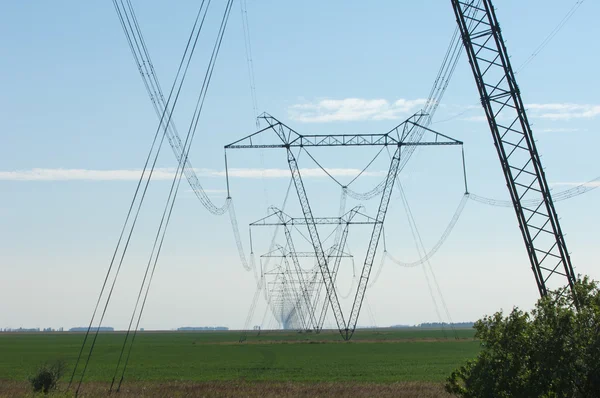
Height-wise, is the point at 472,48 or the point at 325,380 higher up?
the point at 472,48

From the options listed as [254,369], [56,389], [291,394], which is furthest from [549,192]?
[254,369]

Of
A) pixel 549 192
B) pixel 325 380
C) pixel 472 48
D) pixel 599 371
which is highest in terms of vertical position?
pixel 472 48

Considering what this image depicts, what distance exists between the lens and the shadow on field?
4250cm

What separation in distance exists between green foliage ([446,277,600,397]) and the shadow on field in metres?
13.7

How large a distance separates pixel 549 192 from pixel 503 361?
13.3 m

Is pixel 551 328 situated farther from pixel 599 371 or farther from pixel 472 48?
pixel 472 48

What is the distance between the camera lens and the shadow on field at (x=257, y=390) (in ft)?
139

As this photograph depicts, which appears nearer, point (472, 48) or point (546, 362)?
point (546, 362)

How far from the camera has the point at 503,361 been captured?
28203 millimetres

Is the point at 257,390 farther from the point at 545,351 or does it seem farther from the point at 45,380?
the point at 545,351

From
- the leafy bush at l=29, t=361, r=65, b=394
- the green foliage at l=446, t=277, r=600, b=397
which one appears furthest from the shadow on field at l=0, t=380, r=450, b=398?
the green foliage at l=446, t=277, r=600, b=397

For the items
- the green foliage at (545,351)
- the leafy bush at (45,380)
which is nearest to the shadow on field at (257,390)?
the leafy bush at (45,380)

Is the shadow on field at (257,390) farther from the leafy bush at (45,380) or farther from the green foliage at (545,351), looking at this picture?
the green foliage at (545,351)

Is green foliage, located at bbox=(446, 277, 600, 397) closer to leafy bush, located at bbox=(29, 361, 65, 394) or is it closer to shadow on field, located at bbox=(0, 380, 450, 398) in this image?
shadow on field, located at bbox=(0, 380, 450, 398)
